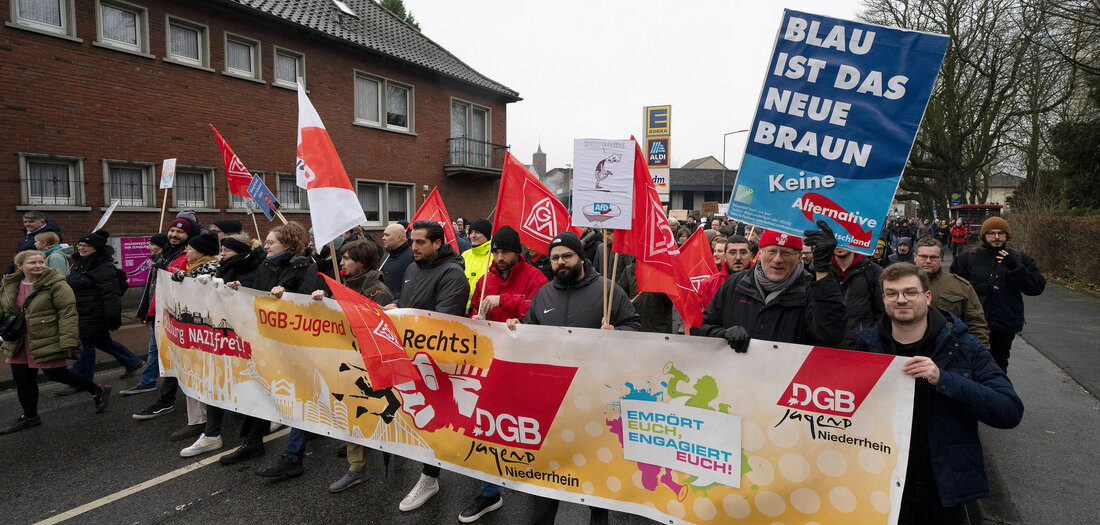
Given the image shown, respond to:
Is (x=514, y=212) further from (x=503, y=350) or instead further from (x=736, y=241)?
(x=736, y=241)

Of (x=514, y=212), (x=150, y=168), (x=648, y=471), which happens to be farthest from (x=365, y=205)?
(x=648, y=471)

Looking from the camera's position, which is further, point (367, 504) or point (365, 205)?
point (365, 205)

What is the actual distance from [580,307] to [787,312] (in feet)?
3.99

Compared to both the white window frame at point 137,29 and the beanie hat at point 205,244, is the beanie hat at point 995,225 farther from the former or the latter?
the white window frame at point 137,29

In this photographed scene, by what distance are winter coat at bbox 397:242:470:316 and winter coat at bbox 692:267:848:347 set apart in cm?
169

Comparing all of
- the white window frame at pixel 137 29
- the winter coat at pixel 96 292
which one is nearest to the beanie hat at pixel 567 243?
the winter coat at pixel 96 292

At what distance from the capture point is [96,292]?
6125 mm

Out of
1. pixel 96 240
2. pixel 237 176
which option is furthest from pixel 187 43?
pixel 96 240

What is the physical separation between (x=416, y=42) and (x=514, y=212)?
59.4 feet

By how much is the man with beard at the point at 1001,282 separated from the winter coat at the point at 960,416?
12.3 feet

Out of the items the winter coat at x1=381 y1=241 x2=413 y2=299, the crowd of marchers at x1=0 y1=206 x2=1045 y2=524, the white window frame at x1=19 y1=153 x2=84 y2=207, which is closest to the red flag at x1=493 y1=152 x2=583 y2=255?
the crowd of marchers at x1=0 y1=206 x2=1045 y2=524

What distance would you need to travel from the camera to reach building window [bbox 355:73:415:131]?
17.4 meters

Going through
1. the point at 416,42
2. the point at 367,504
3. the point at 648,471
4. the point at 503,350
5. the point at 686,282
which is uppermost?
the point at 416,42

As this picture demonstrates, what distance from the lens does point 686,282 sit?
13.5ft
